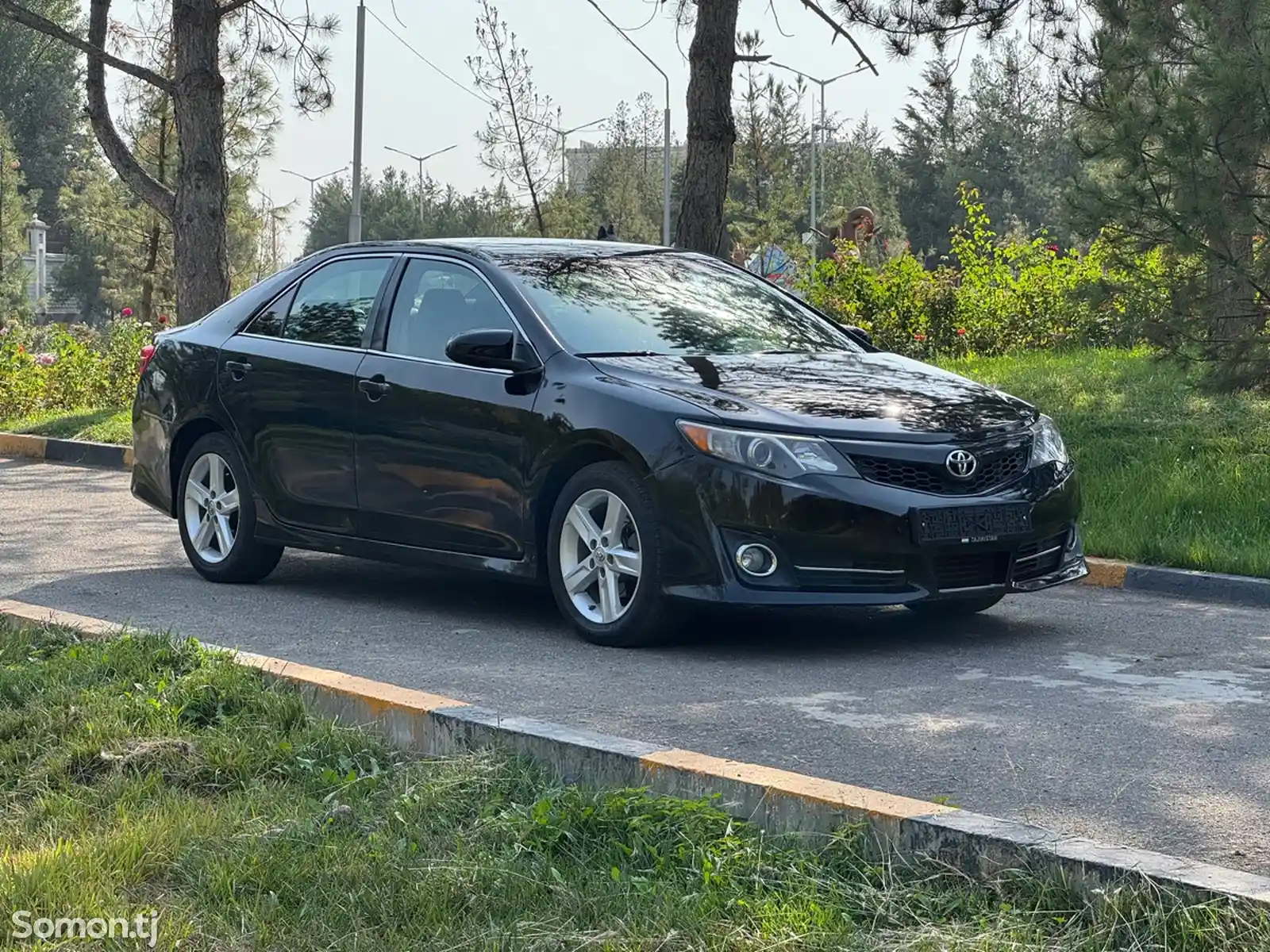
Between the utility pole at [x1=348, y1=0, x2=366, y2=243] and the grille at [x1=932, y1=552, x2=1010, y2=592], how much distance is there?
27.6 metres

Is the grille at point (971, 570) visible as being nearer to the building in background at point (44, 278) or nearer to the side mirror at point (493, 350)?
the side mirror at point (493, 350)

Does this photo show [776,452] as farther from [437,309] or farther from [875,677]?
[437,309]

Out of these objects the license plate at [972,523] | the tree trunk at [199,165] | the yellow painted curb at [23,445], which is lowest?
the yellow painted curb at [23,445]

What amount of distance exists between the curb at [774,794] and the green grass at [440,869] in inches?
2.0

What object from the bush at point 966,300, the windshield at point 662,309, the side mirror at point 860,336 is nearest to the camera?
the windshield at point 662,309

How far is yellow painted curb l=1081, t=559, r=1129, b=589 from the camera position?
8875 millimetres

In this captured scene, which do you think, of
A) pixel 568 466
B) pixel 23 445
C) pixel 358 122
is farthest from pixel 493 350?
pixel 358 122

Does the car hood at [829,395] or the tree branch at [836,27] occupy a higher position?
the tree branch at [836,27]

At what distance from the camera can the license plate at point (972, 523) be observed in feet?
21.3

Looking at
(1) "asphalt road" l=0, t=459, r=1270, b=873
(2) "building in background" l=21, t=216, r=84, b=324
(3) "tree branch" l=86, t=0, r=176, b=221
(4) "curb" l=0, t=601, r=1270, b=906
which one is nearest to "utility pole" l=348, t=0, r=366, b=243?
(3) "tree branch" l=86, t=0, r=176, b=221

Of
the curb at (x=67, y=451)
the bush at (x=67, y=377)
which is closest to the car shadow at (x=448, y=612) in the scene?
the curb at (x=67, y=451)

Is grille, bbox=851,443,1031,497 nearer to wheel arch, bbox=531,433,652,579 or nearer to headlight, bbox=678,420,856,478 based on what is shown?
headlight, bbox=678,420,856,478

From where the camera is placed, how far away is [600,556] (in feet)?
22.5

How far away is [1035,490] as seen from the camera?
688 cm
